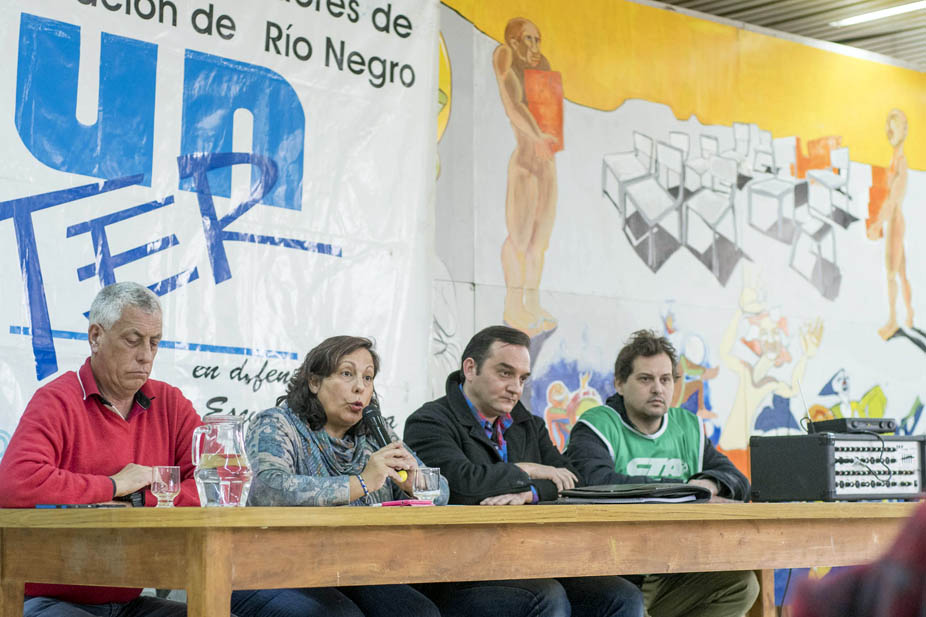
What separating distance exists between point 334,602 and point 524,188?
2582 mm

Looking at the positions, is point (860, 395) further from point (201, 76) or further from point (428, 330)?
point (201, 76)

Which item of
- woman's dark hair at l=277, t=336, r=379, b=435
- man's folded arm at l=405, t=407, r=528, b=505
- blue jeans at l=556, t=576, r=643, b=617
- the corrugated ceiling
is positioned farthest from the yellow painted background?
blue jeans at l=556, t=576, r=643, b=617

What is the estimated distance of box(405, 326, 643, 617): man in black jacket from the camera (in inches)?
109

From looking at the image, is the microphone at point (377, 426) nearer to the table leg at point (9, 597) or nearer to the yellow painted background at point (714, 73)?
the table leg at point (9, 597)

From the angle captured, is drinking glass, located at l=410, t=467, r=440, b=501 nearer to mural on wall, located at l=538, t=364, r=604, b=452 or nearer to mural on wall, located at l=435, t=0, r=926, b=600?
mural on wall, located at l=435, t=0, r=926, b=600

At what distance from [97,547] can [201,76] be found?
2157 mm

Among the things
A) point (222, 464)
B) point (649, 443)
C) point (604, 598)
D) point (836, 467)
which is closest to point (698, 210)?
point (649, 443)

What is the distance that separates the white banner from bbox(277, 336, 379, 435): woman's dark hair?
87 cm

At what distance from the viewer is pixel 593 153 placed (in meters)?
4.99

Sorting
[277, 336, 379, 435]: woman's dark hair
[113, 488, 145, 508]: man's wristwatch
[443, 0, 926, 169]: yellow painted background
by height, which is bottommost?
[113, 488, 145, 508]: man's wristwatch

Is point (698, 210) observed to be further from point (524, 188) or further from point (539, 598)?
point (539, 598)

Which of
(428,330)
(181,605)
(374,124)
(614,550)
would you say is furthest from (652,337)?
(181,605)

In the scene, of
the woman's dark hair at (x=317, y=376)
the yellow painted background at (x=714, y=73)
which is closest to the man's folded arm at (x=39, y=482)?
the woman's dark hair at (x=317, y=376)

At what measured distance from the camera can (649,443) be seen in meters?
3.71
